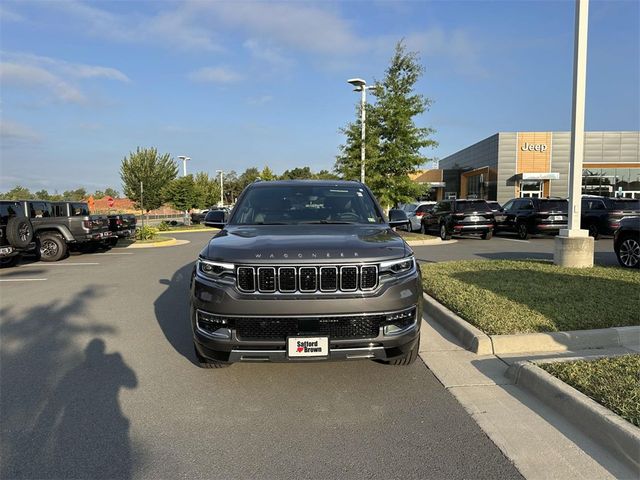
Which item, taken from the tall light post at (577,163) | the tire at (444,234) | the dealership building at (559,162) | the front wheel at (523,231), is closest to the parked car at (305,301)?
the tall light post at (577,163)

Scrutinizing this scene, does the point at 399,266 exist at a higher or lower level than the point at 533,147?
lower

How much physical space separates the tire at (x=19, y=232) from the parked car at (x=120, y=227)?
456 centimetres

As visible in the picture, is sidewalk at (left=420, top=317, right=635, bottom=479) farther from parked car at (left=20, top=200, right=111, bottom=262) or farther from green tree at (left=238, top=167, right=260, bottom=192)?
green tree at (left=238, top=167, right=260, bottom=192)

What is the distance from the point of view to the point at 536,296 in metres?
6.28

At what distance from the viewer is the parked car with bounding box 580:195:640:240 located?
56.4 feet

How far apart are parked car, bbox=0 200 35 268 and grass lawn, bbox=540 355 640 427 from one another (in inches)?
470

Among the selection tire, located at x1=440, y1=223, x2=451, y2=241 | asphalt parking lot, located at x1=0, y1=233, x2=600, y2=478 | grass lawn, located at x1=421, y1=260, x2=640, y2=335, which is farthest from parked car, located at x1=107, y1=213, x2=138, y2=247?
grass lawn, located at x1=421, y1=260, x2=640, y2=335

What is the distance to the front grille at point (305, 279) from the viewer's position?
3.57 meters

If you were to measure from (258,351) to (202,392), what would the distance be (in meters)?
0.77

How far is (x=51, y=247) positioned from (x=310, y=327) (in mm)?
13221

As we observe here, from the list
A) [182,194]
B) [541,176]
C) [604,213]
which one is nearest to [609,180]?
[541,176]

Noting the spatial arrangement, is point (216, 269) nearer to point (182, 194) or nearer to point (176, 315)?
point (176, 315)

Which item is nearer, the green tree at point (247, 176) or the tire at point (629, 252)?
the tire at point (629, 252)

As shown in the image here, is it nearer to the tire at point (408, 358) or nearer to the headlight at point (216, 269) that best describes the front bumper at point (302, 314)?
the headlight at point (216, 269)
